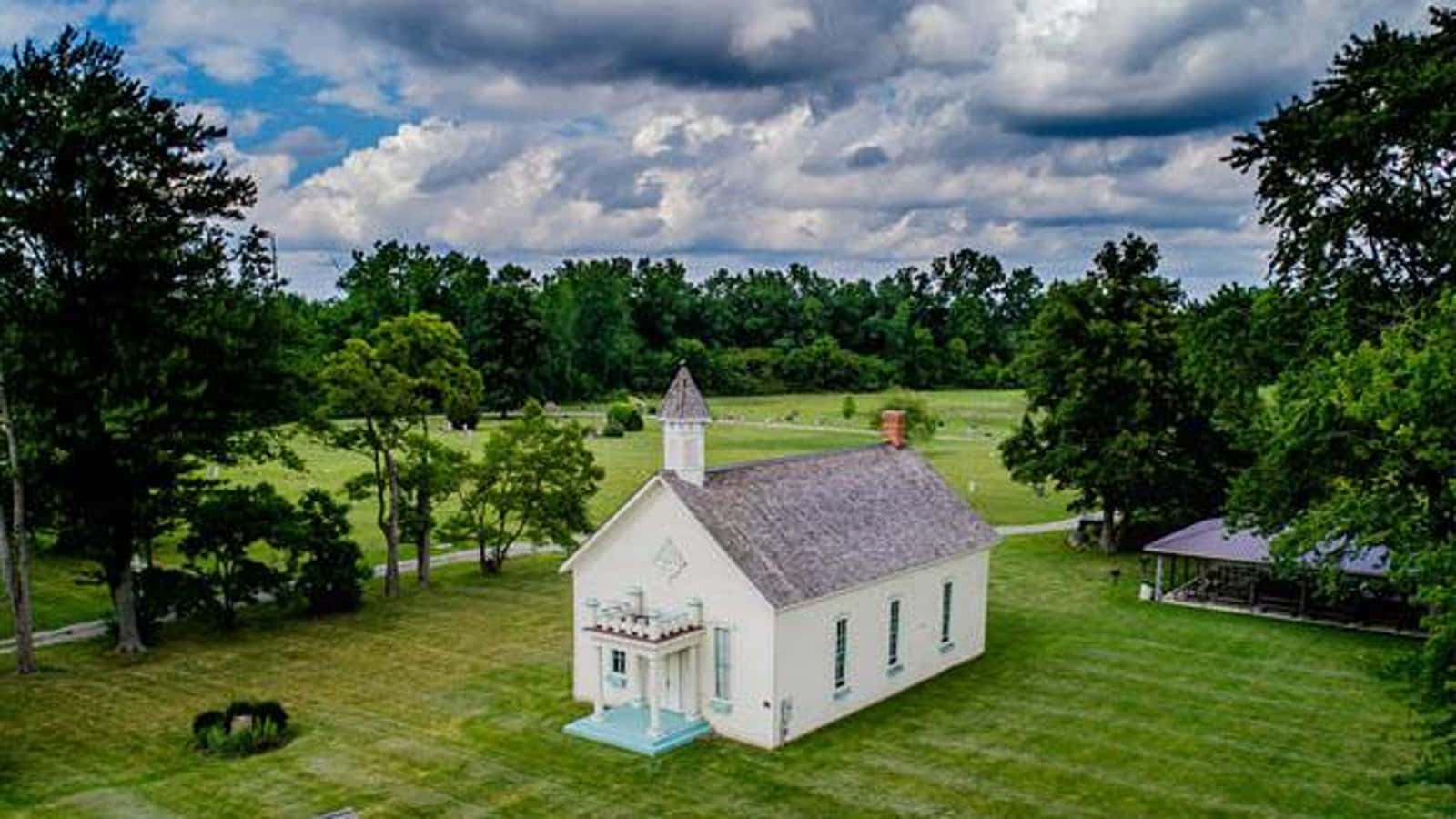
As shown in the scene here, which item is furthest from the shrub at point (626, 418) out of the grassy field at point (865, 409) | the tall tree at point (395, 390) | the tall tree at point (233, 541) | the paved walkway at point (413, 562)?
the tall tree at point (233, 541)

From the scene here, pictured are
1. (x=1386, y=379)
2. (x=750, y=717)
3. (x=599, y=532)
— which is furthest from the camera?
(x=599, y=532)

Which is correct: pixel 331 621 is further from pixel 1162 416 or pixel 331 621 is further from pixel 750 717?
pixel 1162 416

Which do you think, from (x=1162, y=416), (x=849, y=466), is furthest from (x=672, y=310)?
(x=849, y=466)

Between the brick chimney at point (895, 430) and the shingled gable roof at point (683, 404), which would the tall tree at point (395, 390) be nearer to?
the shingled gable roof at point (683, 404)

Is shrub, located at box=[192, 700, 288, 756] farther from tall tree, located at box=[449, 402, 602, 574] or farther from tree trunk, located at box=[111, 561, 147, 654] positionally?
tall tree, located at box=[449, 402, 602, 574]

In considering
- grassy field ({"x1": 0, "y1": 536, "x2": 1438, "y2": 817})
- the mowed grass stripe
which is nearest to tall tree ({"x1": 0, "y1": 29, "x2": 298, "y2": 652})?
grassy field ({"x1": 0, "y1": 536, "x2": 1438, "y2": 817})
